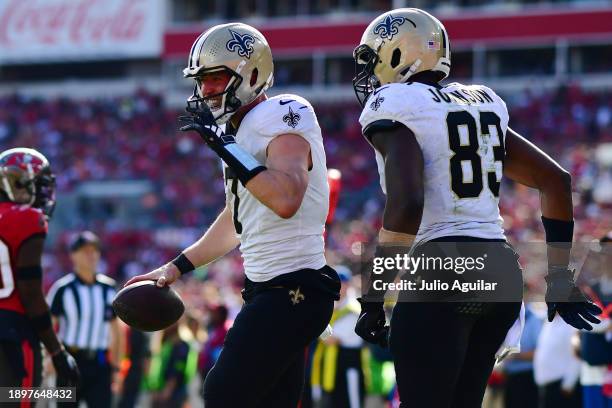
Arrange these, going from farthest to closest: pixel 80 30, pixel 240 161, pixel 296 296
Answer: pixel 80 30
pixel 296 296
pixel 240 161

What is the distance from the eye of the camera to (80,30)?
34375mm

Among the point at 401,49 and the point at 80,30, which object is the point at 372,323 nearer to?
the point at 401,49

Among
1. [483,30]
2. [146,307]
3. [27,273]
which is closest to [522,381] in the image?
[27,273]

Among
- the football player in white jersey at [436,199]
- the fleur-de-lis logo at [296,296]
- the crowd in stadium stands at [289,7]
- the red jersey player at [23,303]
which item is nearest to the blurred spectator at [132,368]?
the red jersey player at [23,303]

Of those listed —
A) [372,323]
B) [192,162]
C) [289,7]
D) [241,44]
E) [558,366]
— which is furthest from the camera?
[289,7]

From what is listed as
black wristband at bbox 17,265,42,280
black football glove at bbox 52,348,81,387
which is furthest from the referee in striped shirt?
black wristband at bbox 17,265,42,280

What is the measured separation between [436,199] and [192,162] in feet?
74.6

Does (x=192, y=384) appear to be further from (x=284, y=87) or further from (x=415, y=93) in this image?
(x=284, y=87)

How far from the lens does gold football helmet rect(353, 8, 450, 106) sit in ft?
13.8

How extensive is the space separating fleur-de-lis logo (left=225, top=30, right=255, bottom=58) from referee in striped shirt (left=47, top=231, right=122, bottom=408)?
12.3ft

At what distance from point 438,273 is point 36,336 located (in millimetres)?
2454

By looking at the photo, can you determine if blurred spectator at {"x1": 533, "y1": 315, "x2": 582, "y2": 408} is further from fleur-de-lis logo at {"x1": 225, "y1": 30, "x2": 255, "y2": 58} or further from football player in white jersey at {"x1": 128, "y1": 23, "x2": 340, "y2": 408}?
fleur-de-lis logo at {"x1": 225, "y1": 30, "x2": 255, "y2": 58}

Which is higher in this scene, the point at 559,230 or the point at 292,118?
the point at 292,118

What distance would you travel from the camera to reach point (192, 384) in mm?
11570
